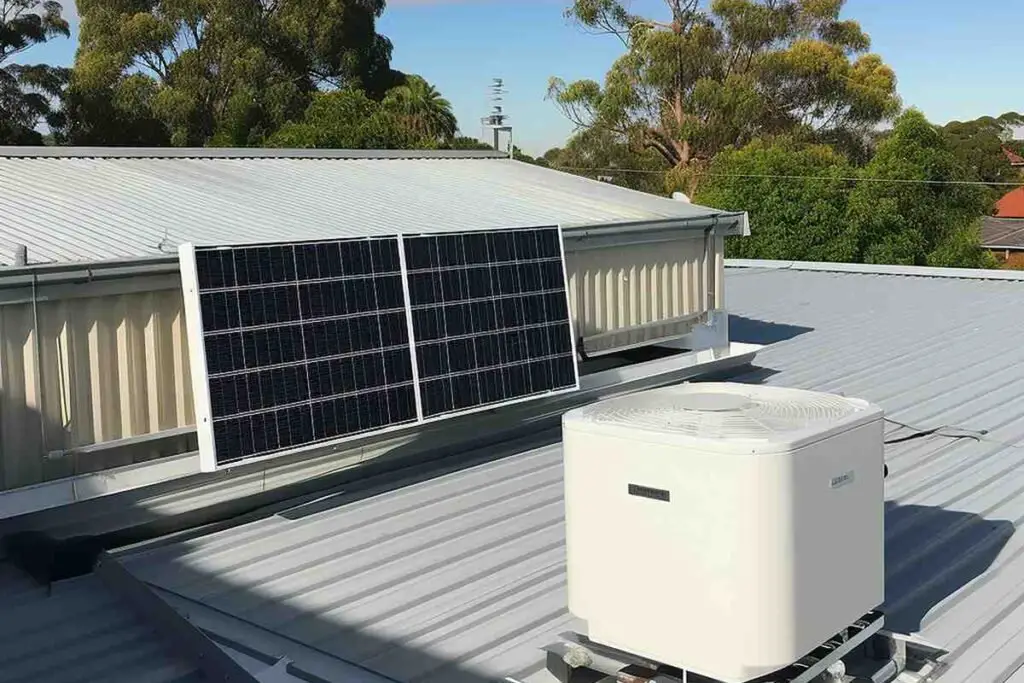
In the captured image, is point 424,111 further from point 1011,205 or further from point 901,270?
point 1011,205

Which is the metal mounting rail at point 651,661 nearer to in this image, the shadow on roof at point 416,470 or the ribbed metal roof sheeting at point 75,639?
the ribbed metal roof sheeting at point 75,639

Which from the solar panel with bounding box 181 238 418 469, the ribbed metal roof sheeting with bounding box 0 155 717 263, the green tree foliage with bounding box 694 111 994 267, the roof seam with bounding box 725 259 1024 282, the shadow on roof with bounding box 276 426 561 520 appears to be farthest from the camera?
the green tree foliage with bounding box 694 111 994 267

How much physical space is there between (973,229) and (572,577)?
35.0m

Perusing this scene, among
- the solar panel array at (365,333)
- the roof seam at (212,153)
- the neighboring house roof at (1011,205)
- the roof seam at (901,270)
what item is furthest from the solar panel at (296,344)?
the neighboring house roof at (1011,205)

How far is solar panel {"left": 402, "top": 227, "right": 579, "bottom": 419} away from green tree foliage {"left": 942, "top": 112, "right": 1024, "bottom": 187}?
54.8 m

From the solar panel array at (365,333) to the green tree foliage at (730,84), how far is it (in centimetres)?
3695

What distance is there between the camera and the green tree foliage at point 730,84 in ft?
143

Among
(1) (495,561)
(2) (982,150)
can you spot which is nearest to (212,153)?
(1) (495,561)

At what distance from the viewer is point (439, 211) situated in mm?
8094

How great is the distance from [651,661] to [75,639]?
8.48ft

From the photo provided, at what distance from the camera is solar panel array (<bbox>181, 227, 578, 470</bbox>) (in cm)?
568

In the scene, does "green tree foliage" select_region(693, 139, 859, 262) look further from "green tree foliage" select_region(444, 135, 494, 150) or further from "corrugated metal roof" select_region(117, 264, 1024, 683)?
"corrugated metal roof" select_region(117, 264, 1024, 683)

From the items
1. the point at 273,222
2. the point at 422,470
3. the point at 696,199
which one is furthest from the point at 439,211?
the point at 696,199

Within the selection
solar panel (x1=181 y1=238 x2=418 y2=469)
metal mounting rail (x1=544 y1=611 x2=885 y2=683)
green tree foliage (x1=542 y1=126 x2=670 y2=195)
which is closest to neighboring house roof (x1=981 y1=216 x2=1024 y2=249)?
green tree foliage (x1=542 y1=126 x2=670 y2=195)
